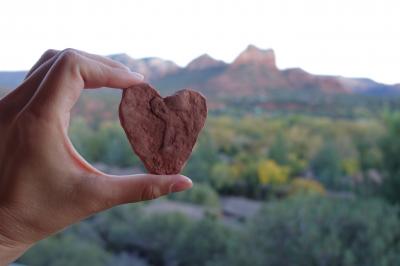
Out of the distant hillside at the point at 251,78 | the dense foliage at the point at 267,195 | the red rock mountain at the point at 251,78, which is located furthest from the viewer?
the red rock mountain at the point at 251,78

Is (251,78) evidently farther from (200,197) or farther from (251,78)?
(200,197)

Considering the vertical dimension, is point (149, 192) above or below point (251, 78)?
above

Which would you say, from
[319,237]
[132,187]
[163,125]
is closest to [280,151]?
[319,237]

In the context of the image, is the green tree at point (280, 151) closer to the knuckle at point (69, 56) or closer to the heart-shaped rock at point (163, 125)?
the heart-shaped rock at point (163, 125)

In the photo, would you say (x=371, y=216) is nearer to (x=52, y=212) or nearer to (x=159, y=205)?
(x=159, y=205)

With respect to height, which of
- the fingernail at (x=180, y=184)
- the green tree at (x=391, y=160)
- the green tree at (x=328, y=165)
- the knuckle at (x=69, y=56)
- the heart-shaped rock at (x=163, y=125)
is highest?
the knuckle at (x=69, y=56)

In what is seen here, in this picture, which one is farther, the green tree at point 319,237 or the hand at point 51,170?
the green tree at point 319,237

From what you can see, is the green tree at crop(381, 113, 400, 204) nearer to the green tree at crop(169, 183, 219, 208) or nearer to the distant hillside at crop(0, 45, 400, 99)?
the distant hillside at crop(0, 45, 400, 99)

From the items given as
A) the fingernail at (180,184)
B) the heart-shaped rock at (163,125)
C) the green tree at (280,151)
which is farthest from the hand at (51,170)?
the green tree at (280,151)
